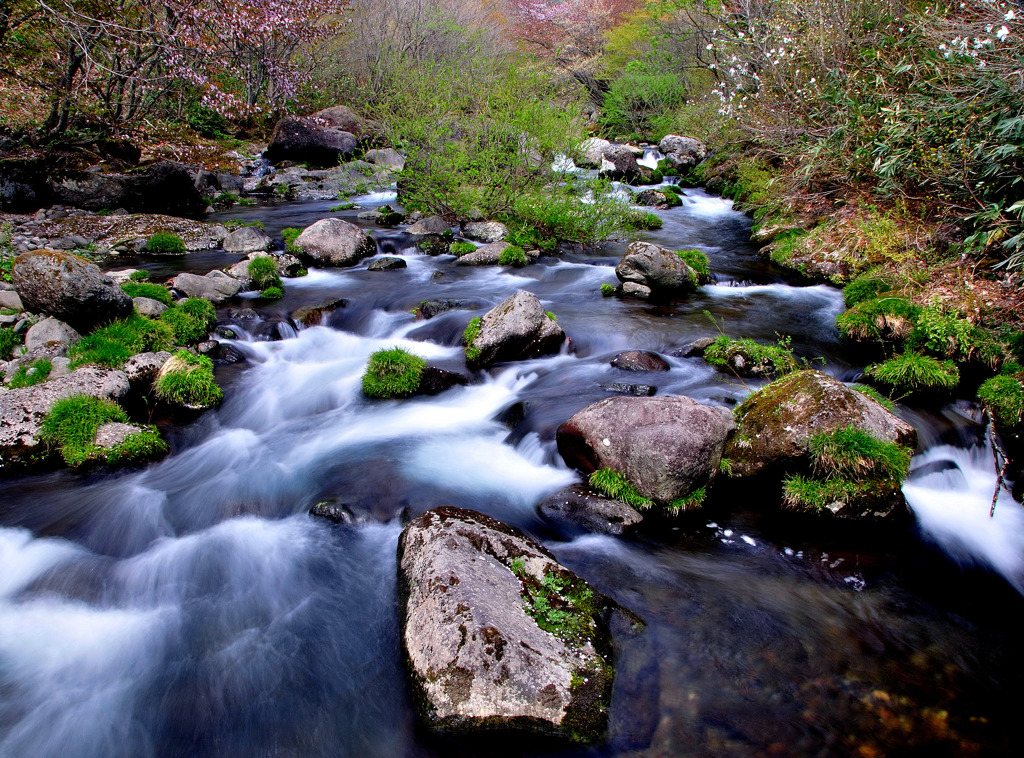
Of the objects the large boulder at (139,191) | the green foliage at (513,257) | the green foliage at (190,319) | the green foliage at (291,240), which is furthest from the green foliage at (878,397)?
the large boulder at (139,191)

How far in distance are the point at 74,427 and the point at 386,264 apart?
25.2ft

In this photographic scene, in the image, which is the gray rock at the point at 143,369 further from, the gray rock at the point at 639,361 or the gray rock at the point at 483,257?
the gray rock at the point at 483,257

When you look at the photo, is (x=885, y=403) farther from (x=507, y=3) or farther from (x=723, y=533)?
(x=507, y=3)

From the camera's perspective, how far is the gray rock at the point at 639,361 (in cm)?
823

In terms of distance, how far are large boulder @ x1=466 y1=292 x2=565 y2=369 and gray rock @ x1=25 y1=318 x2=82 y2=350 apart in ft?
17.9

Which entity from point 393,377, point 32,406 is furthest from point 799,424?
point 32,406

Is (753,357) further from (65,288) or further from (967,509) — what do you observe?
(65,288)

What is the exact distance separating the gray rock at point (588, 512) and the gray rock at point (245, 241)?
427 inches

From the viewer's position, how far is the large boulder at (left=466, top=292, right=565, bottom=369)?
8383mm

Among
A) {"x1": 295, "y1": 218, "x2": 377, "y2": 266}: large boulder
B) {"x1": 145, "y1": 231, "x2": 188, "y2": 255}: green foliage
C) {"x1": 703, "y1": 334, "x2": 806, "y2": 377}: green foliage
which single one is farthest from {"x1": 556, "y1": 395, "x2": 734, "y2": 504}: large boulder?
{"x1": 145, "y1": 231, "x2": 188, "y2": 255}: green foliage

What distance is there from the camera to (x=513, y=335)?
27.6 feet

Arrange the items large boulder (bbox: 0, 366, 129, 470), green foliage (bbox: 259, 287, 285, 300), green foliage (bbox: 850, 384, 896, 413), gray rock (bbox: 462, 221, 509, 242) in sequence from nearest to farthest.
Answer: large boulder (bbox: 0, 366, 129, 470)
green foliage (bbox: 850, 384, 896, 413)
green foliage (bbox: 259, 287, 285, 300)
gray rock (bbox: 462, 221, 509, 242)

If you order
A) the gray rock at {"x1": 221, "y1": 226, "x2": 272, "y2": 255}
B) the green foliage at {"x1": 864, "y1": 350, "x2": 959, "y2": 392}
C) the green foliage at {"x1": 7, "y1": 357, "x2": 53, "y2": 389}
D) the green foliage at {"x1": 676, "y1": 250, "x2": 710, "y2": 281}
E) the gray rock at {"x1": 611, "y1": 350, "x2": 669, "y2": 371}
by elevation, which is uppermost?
the green foliage at {"x1": 864, "y1": 350, "x2": 959, "y2": 392}

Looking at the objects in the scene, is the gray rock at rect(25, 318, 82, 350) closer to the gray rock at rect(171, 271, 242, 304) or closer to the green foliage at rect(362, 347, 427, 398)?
the gray rock at rect(171, 271, 242, 304)
